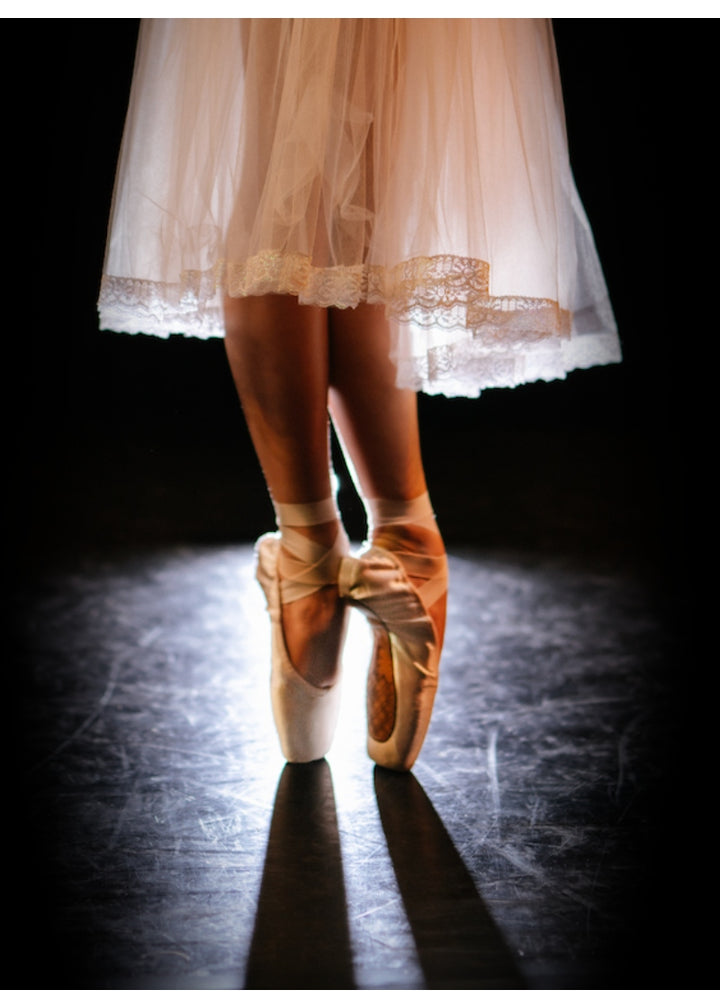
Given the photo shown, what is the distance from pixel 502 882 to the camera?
1.98ft

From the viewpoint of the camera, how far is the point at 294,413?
2.51ft

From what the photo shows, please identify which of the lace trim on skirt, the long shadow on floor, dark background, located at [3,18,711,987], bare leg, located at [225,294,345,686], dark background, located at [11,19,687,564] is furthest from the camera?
dark background, located at [11,19,687,564]

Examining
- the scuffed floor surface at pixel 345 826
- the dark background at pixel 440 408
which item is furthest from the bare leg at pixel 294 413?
the dark background at pixel 440 408

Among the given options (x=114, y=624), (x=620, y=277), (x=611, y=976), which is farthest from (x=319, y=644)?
(x=620, y=277)

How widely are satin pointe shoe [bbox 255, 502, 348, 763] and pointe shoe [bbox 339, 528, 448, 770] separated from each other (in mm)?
24

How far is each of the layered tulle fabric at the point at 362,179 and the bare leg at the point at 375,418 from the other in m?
0.02

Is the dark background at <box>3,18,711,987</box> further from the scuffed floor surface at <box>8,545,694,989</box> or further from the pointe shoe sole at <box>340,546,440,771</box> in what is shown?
the pointe shoe sole at <box>340,546,440,771</box>

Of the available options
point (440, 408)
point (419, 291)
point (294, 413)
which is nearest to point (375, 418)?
point (294, 413)

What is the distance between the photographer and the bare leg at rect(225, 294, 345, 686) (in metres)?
0.75

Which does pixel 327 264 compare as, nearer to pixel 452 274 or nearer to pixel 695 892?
pixel 452 274

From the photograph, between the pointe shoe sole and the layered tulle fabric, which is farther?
the pointe shoe sole

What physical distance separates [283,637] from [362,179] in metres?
0.41

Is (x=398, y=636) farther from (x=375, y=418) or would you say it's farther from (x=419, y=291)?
(x=419, y=291)

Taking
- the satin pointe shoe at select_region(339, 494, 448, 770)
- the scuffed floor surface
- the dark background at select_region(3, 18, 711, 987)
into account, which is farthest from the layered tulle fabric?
the dark background at select_region(3, 18, 711, 987)
